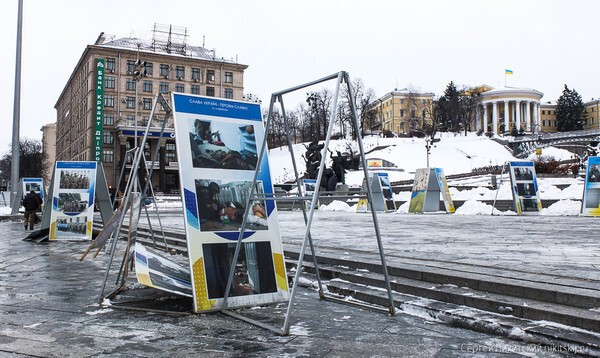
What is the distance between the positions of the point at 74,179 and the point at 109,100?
180 feet

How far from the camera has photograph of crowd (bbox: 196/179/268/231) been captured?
5.22m

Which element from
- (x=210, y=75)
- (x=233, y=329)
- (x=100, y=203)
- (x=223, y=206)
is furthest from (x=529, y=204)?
(x=210, y=75)

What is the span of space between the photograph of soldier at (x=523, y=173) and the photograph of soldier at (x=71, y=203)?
15.8 meters

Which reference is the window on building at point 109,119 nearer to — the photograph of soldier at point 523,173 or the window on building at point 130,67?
the window on building at point 130,67

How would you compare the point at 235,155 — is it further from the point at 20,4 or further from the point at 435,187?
the point at 20,4

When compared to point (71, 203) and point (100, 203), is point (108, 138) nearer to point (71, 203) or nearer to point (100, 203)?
point (71, 203)

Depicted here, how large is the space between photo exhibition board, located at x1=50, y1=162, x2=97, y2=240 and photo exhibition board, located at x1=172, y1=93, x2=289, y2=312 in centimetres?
911

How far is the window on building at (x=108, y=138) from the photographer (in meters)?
63.4

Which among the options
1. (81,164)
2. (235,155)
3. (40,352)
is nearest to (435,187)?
(81,164)

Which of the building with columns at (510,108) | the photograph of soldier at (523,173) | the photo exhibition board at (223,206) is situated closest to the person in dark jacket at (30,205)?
the photo exhibition board at (223,206)

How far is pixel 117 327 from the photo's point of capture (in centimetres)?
471

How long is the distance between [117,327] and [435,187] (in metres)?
20.3

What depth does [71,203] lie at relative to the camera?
13.6m

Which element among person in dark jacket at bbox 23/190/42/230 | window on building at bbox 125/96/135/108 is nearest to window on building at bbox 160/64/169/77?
window on building at bbox 125/96/135/108
